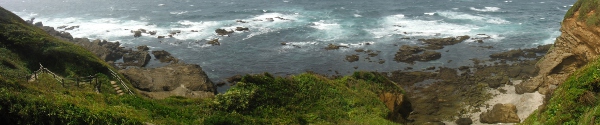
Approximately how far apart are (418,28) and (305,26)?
680 inches

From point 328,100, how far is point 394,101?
7580 mm

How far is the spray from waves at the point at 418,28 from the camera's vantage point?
6475cm

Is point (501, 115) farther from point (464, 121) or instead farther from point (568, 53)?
point (568, 53)

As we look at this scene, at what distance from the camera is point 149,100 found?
21641 mm

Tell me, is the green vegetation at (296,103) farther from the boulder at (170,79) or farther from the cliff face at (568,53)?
the cliff face at (568,53)

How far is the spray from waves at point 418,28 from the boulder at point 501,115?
97.3 feet

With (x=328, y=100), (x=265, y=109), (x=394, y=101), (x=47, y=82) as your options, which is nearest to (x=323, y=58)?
(x=394, y=101)

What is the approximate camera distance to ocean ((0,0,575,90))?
Result: 54188 mm

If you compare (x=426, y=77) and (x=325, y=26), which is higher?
(x=325, y=26)

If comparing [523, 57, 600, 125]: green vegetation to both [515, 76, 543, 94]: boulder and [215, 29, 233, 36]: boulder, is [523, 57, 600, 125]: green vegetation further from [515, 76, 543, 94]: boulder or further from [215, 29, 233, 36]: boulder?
[215, 29, 233, 36]: boulder

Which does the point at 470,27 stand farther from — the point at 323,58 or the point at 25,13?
the point at 25,13

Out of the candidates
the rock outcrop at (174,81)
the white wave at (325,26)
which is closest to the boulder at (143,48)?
the rock outcrop at (174,81)

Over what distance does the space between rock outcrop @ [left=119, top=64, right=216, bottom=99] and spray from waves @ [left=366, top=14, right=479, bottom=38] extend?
2853 cm

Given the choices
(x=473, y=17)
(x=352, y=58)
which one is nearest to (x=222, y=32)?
(x=352, y=58)
